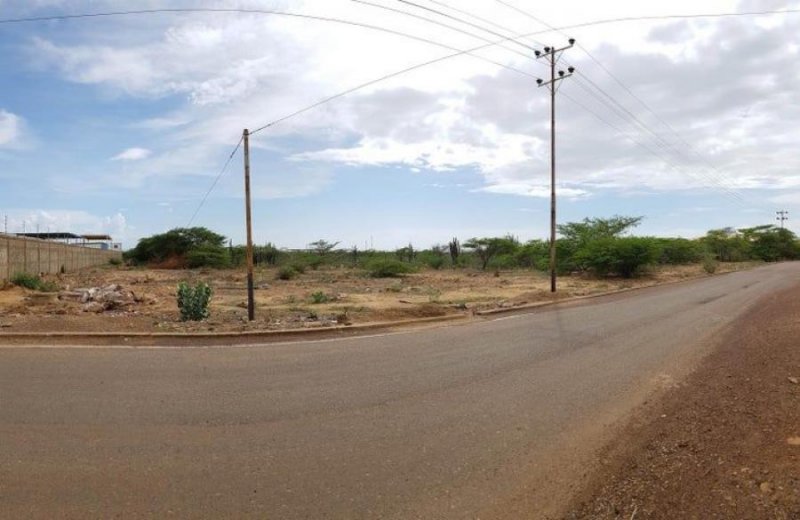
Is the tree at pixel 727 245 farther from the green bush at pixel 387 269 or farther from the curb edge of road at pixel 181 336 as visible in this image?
the curb edge of road at pixel 181 336

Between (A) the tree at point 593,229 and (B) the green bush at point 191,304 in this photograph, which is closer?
(B) the green bush at point 191,304

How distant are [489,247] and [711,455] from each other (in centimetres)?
4908

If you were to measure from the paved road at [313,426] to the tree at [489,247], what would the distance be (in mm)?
42542

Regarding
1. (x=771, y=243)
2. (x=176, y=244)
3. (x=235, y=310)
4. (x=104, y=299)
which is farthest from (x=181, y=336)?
(x=771, y=243)

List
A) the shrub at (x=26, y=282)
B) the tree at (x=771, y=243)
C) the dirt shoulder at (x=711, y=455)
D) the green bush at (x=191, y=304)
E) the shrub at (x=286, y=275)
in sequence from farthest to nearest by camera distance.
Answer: the tree at (x=771, y=243), the shrub at (x=286, y=275), the shrub at (x=26, y=282), the green bush at (x=191, y=304), the dirt shoulder at (x=711, y=455)

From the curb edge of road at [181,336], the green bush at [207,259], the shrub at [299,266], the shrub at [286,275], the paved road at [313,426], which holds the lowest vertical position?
the paved road at [313,426]

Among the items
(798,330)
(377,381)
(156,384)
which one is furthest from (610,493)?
(798,330)

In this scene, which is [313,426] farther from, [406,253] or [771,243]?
[771,243]

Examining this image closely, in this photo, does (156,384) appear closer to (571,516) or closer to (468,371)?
(468,371)

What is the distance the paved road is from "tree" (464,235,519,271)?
4254cm

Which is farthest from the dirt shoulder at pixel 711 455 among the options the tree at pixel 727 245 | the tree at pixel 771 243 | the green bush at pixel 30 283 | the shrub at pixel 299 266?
the tree at pixel 771 243

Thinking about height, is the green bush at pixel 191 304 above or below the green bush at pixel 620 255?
below

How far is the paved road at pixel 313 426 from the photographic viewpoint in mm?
4363

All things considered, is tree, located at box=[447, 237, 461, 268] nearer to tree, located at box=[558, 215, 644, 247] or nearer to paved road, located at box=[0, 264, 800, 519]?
A: tree, located at box=[558, 215, 644, 247]
